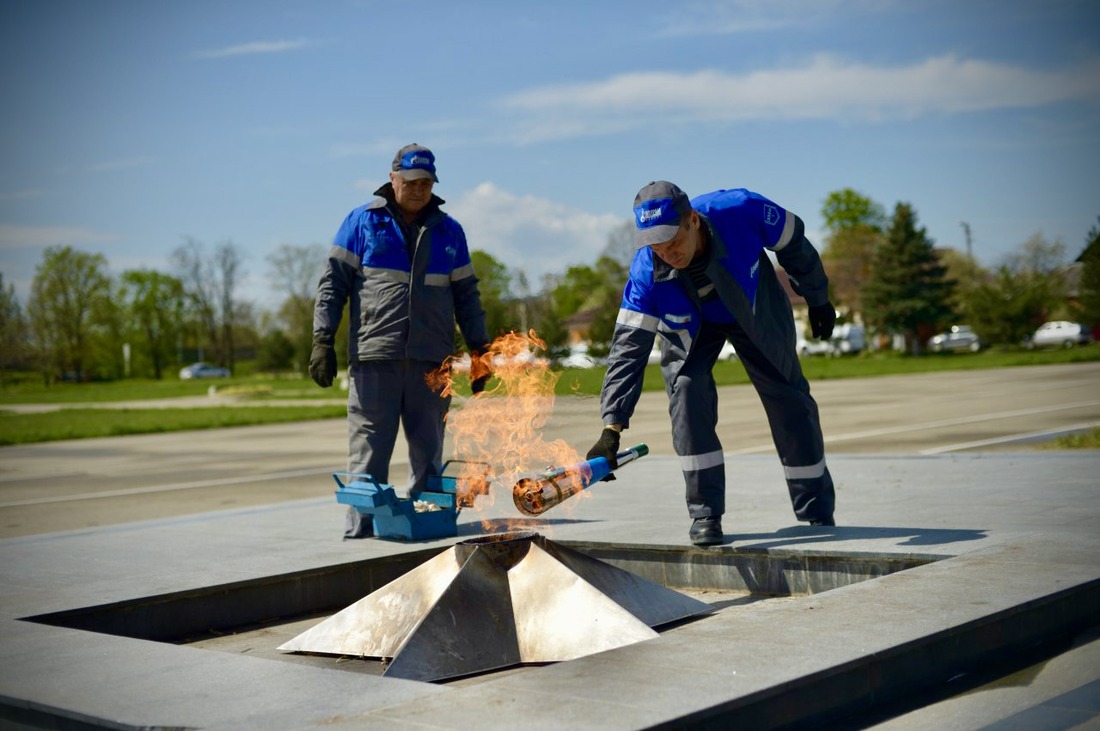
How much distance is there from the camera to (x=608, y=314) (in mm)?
49969

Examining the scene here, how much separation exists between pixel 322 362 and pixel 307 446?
11.1 m

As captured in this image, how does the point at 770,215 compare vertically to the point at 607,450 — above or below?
above

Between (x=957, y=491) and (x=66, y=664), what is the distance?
5509mm

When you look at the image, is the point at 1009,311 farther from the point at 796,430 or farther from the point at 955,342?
the point at 796,430

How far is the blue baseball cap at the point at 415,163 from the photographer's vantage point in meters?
6.39

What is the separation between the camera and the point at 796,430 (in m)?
5.88

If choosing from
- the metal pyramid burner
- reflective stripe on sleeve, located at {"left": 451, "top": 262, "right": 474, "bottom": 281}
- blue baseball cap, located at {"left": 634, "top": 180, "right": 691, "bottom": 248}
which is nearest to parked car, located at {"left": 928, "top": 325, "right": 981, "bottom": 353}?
reflective stripe on sleeve, located at {"left": 451, "top": 262, "right": 474, "bottom": 281}

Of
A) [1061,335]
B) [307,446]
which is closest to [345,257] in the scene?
[307,446]

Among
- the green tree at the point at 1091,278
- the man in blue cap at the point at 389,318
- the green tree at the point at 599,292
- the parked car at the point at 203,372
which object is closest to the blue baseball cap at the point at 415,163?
the man in blue cap at the point at 389,318

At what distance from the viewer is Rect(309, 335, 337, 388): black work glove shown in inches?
256

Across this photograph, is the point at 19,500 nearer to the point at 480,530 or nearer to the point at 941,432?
the point at 480,530

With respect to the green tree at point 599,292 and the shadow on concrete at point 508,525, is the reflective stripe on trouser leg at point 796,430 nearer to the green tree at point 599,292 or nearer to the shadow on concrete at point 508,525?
the shadow on concrete at point 508,525

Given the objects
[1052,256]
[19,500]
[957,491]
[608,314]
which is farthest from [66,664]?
[1052,256]

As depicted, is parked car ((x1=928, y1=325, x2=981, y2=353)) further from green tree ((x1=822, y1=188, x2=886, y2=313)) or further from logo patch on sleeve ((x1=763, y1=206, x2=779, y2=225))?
logo patch on sleeve ((x1=763, y1=206, x2=779, y2=225))
